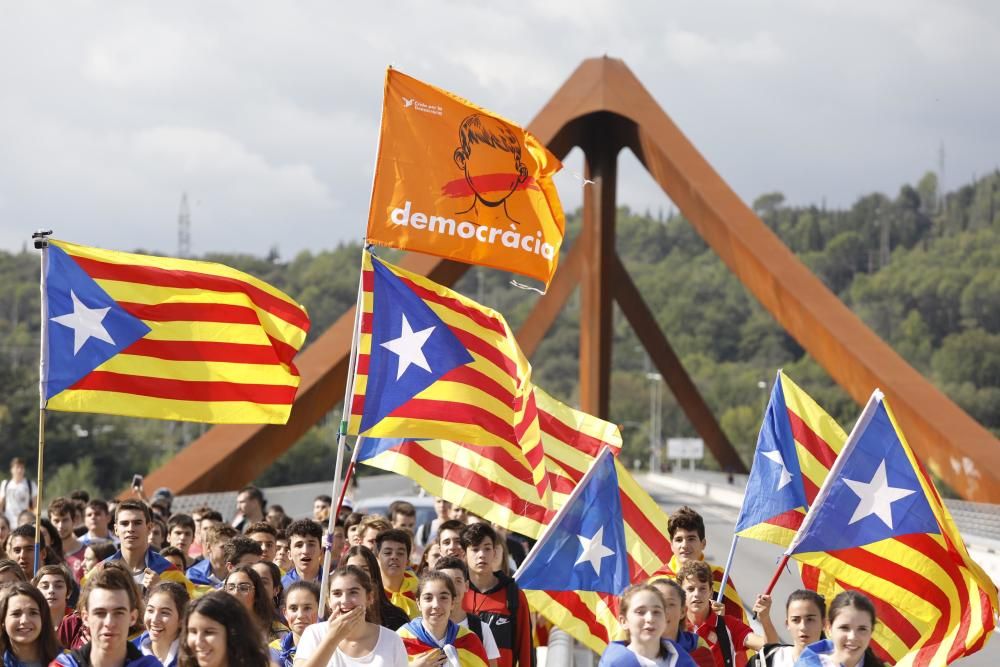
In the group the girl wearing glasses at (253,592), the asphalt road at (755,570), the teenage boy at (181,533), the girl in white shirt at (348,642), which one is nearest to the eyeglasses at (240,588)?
the girl wearing glasses at (253,592)

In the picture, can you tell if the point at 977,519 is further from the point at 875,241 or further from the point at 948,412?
the point at 875,241

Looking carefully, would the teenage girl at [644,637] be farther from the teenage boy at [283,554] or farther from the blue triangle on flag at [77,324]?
the blue triangle on flag at [77,324]

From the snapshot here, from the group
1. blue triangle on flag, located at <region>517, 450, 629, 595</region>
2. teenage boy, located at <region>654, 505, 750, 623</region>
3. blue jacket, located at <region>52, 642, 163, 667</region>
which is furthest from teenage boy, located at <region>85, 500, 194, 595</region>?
blue jacket, located at <region>52, 642, 163, 667</region>

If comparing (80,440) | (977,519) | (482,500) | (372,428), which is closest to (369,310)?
(372,428)

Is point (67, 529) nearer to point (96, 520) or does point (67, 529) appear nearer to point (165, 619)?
point (96, 520)

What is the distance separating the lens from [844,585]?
6992 mm

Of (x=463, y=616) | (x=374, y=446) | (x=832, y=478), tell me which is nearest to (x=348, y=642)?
(x=463, y=616)

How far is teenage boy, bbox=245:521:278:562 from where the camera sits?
8070 mm

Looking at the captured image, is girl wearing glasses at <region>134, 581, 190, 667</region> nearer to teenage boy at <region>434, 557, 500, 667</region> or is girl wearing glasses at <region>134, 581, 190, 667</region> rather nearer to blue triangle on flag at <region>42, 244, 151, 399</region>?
teenage boy at <region>434, 557, 500, 667</region>

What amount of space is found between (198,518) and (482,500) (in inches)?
78.9

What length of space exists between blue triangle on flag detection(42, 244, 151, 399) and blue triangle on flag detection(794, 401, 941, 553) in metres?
3.61

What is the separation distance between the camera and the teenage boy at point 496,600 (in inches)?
274

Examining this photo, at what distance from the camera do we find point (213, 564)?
26.5 ft

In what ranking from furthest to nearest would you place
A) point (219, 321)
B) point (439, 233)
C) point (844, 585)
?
point (219, 321) < point (439, 233) < point (844, 585)
